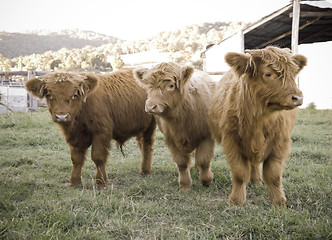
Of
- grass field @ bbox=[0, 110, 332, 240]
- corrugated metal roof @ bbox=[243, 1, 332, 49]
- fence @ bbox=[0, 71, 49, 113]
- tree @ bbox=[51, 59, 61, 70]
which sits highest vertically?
corrugated metal roof @ bbox=[243, 1, 332, 49]

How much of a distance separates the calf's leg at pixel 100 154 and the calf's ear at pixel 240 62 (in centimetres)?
226

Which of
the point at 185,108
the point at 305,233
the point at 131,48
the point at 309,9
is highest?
the point at 131,48

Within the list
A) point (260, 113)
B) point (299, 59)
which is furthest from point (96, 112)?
point (299, 59)

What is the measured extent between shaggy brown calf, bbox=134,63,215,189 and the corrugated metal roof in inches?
364

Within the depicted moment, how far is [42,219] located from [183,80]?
2239mm

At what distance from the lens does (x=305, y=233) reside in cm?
249

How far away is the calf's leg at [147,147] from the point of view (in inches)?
211

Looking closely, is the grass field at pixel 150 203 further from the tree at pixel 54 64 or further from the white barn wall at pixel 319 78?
the tree at pixel 54 64

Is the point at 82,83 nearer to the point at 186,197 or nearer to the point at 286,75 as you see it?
the point at 186,197

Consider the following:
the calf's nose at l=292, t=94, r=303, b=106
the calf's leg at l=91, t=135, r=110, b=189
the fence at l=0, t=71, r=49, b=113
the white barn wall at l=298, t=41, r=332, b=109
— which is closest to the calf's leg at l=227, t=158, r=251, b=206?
the calf's nose at l=292, t=94, r=303, b=106

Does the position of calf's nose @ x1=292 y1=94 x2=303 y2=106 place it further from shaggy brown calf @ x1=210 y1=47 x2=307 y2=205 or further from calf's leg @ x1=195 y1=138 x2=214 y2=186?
calf's leg @ x1=195 y1=138 x2=214 y2=186

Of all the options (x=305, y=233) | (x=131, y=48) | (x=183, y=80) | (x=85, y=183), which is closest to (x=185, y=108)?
(x=183, y=80)

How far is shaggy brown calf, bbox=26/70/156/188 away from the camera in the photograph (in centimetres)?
414

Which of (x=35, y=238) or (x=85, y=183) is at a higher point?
(x=35, y=238)
